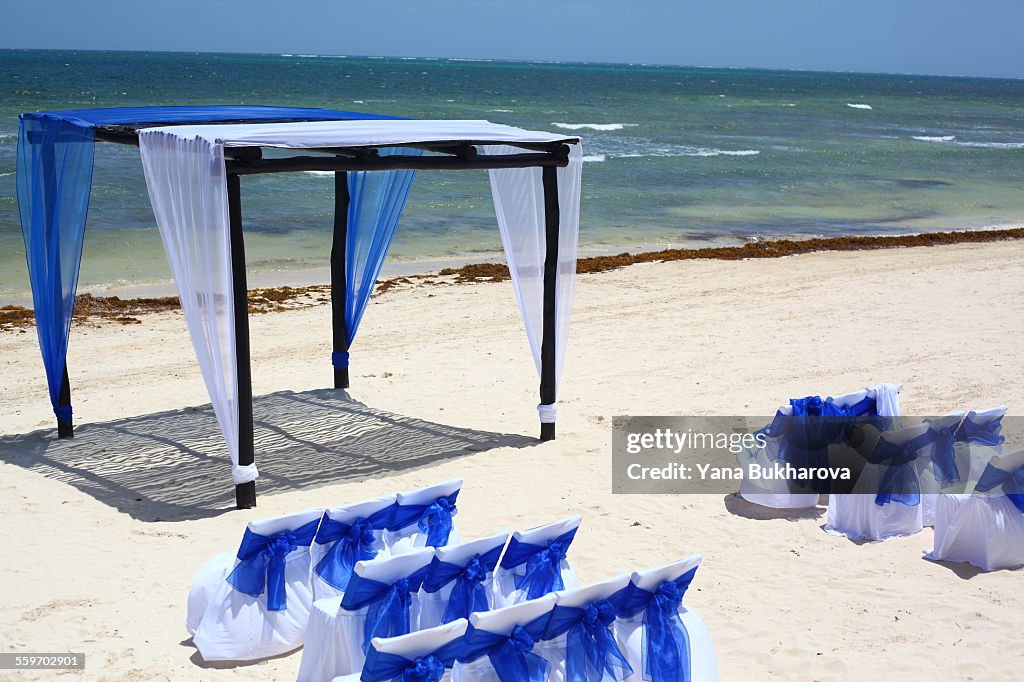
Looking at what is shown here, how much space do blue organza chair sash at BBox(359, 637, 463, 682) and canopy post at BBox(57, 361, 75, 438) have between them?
14.4ft

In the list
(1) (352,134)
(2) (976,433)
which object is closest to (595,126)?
(1) (352,134)

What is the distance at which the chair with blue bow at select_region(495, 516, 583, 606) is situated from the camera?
4344 mm

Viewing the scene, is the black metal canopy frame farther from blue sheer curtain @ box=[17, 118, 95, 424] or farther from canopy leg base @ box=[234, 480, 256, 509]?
blue sheer curtain @ box=[17, 118, 95, 424]

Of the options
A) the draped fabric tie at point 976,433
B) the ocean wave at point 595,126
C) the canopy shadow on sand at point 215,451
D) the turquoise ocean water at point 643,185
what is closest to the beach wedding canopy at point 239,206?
the canopy shadow on sand at point 215,451

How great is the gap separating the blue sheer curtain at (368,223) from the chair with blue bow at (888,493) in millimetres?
3996

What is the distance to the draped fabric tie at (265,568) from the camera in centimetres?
448

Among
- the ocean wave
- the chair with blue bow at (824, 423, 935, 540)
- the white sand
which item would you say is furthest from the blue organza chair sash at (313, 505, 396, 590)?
the ocean wave

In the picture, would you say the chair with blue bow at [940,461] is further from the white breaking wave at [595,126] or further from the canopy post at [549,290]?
the white breaking wave at [595,126]

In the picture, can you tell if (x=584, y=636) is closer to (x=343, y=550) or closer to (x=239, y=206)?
(x=343, y=550)

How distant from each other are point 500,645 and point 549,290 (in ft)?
12.6

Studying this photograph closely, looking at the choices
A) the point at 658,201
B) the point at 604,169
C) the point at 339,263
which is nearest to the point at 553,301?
the point at 339,263

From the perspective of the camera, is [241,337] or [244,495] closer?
[241,337]

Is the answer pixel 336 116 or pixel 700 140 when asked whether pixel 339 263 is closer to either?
pixel 336 116

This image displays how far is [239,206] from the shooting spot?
5598 millimetres
